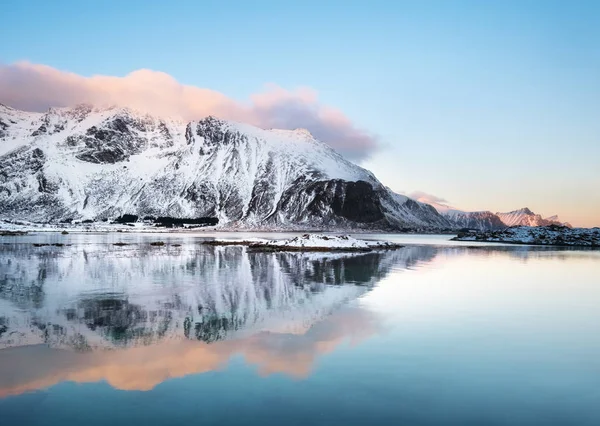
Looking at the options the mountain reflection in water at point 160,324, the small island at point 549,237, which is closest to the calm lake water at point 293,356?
the mountain reflection in water at point 160,324

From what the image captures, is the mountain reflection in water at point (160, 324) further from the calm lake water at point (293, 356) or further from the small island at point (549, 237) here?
the small island at point (549, 237)

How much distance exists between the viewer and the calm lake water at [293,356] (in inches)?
359

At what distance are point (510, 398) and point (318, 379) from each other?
403cm

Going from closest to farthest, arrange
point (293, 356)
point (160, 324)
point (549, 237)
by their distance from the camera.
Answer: point (293, 356), point (160, 324), point (549, 237)

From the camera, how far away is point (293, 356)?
41.7ft

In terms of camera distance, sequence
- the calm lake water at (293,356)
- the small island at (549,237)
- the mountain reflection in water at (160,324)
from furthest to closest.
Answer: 1. the small island at (549,237)
2. the mountain reflection in water at (160,324)
3. the calm lake water at (293,356)

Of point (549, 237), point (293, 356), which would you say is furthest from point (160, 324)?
point (549, 237)

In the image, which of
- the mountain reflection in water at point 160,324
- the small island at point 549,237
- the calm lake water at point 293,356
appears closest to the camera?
the calm lake water at point 293,356

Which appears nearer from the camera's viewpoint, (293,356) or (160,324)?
(293,356)

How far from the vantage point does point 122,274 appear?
105 feet

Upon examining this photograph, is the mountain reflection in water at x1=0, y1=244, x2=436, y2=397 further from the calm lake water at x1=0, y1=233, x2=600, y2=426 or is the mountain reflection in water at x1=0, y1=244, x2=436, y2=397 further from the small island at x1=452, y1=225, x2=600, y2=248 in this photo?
the small island at x1=452, y1=225, x2=600, y2=248

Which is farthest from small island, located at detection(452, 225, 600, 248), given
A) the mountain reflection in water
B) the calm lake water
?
the mountain reflection in water

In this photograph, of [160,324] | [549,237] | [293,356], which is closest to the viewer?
[293,356]

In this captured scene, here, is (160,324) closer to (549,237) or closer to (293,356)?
(293,356)
